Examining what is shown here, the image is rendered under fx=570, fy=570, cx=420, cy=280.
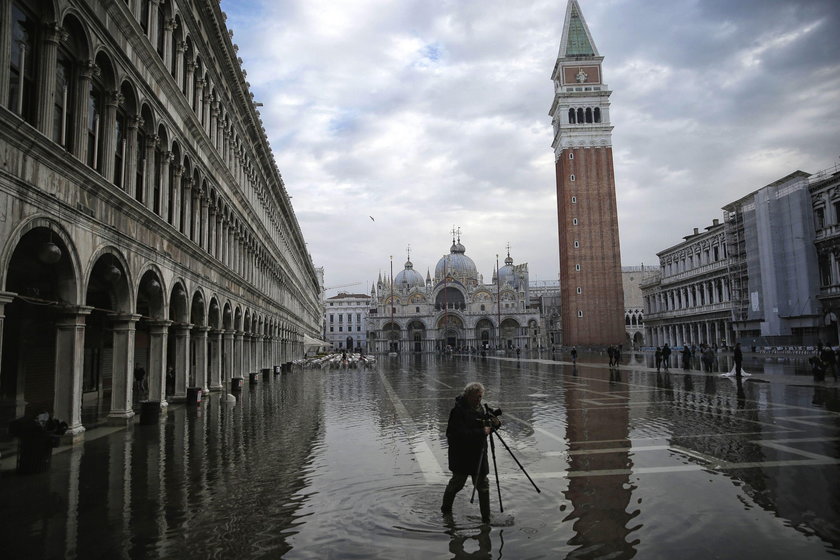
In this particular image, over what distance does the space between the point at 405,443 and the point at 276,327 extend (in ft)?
111

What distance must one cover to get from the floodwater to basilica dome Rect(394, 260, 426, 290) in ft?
382

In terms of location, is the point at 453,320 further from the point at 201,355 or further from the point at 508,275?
the point at 201,355

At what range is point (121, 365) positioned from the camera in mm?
13898

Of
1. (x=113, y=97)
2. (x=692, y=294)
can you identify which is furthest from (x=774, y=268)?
(x=113, y=97)

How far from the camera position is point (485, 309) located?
388 ft

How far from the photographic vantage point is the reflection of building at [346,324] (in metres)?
154

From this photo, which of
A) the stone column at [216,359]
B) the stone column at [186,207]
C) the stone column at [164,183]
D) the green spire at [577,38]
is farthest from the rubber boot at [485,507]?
the green spire at [577,38]

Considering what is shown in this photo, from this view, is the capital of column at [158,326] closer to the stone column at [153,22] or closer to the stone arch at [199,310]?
the stone arch at [199,310]

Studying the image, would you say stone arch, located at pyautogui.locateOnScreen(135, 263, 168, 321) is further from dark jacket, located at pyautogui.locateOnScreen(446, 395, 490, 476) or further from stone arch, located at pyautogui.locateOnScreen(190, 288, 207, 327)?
dark jacket, located at pyautogui.locateOnScreen(446, 395, 490, 476)

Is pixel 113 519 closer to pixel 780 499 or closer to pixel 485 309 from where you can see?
pixel 780 499

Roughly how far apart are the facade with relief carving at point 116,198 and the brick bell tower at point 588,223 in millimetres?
58777

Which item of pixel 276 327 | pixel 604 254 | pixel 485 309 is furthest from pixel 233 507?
pixel 485 309

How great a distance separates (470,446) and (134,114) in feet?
41.0

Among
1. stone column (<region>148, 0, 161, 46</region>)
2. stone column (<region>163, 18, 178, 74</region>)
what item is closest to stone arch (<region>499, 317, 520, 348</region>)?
stone column (<region>163, 18, 178, 74</region>)
